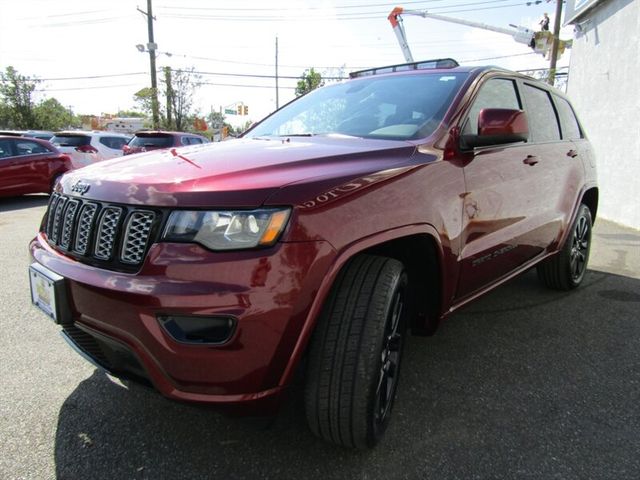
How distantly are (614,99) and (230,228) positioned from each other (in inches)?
376

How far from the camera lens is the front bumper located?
162 cm

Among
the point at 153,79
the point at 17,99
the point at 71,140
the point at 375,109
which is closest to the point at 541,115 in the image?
the point at 375,109

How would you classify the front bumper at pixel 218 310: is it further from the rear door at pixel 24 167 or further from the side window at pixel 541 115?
the rear door at pixel 24 167

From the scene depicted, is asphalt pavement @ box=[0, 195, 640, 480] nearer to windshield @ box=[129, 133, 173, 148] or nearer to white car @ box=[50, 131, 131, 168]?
windshield @ box=[129, 133, 173, 148]

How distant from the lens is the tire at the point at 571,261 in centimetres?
420

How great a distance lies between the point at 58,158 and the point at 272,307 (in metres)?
10.8

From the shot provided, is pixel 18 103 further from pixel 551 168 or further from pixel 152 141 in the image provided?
pixel 551 168

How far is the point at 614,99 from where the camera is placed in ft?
29.3

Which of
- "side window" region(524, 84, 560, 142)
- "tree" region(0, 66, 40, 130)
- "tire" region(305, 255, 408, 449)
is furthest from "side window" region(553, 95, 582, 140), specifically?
"tree" region(0, 66, 40, 130)

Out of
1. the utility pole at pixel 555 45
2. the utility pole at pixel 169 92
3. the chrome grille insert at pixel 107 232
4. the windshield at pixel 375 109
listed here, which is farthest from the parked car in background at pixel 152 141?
the utility pole at pixel 169 92

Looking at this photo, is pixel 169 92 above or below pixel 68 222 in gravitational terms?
above

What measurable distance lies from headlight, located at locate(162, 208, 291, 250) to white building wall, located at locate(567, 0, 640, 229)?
8.24 meters

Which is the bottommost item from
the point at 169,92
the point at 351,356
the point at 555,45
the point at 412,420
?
the point at 412,420

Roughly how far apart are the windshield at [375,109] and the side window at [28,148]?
29.0 ft
